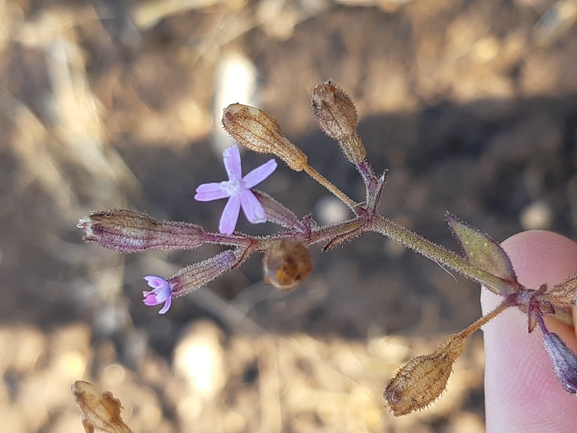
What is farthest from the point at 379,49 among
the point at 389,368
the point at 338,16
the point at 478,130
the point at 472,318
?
the point at 389,368

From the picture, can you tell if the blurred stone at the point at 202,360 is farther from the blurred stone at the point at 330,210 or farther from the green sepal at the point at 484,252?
the green sepal at the point at 484,252

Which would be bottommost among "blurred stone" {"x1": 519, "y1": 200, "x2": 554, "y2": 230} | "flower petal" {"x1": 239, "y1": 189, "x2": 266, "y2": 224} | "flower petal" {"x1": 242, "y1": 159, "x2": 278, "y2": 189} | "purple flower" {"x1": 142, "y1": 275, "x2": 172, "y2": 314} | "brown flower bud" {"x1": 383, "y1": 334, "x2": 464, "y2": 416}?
"brown flower bud" {"x1": 383, "y1": 334, "x2": 464, "y2": 416}

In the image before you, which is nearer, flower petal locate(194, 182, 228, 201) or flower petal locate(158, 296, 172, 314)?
flower petal locate(158, 296, 172, 314)

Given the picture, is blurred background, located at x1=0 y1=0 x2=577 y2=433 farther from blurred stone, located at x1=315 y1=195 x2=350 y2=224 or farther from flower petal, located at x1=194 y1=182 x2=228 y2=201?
flower petal, located at x1=194 y1=182 x2=228 y2=201

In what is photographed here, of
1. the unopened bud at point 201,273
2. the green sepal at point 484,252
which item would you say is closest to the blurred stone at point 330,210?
the green sepal at point 484,252

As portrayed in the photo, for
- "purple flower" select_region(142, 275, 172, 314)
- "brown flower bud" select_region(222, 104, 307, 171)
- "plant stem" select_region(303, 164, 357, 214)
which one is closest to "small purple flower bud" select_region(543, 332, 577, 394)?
"plant stem" select_region(303, 164, 357, 214)

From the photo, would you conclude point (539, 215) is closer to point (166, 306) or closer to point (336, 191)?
point (336, 191)

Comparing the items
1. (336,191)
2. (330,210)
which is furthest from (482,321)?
(330,210)
